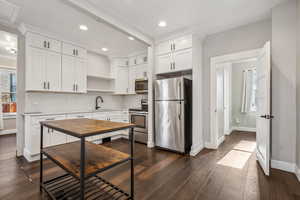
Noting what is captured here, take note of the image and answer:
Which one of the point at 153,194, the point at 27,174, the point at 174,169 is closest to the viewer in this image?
the point at 153,194

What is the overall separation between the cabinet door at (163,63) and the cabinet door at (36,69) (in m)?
2.54

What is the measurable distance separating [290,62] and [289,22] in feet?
2.15

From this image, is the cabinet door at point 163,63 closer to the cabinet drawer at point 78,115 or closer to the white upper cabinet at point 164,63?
the white upper cabinet at point 164,63

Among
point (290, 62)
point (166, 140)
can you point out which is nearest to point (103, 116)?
point (166, 140)

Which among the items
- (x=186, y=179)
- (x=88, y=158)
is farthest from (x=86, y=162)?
(x=186, y=179)

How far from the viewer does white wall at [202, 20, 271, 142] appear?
105 inches

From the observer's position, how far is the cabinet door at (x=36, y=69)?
2.74 m

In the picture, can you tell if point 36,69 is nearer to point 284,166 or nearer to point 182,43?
point 182,43

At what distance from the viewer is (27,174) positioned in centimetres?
216

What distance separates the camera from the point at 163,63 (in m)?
3.35

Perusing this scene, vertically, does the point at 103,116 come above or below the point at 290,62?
below

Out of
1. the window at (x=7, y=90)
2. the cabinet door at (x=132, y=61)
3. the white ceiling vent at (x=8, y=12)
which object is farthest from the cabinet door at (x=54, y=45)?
the window at (x=7, y=90)

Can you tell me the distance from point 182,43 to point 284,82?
1.96 metres

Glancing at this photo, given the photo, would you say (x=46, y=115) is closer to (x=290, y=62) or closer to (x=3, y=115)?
(x=3, y=115)
